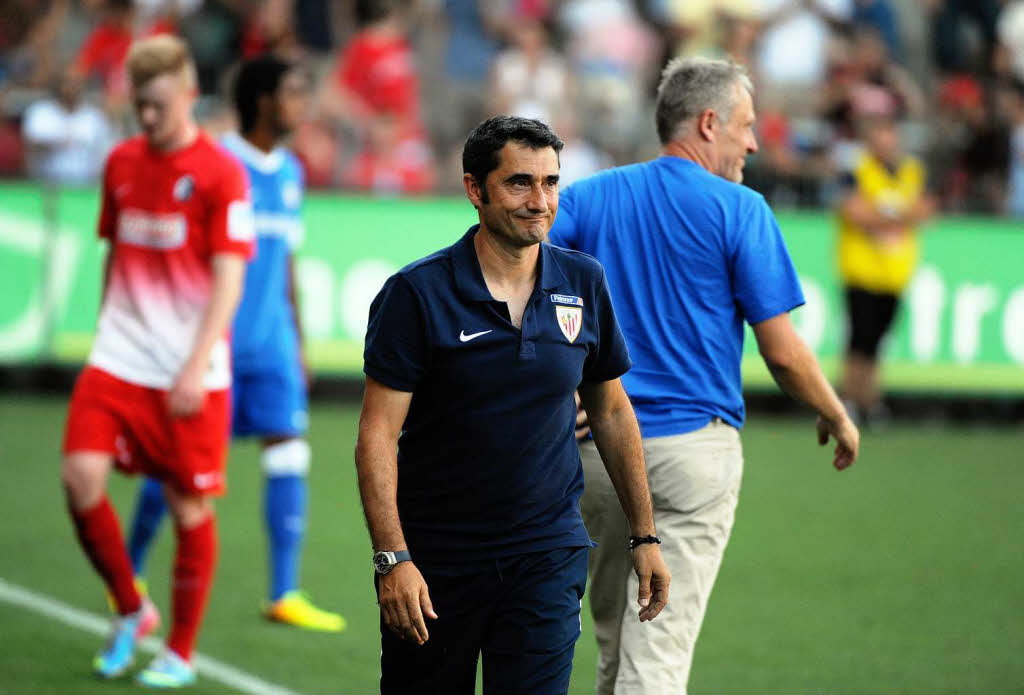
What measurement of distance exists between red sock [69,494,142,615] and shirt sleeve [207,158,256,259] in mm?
1090

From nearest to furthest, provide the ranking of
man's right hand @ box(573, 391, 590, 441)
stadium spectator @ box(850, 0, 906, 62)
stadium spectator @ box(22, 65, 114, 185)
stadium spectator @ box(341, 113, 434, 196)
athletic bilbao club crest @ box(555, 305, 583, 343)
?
1. athletic bilbao club crest @ box(555, 305, 583, 343)
2. man's right hand @ box(573, 391, 590, 441)
3. stadium spectator @ box(22, 65, 114, 185)
4. stadium spectator @ box(341, 113, 434, 196)
5. stadium spectator @ box(850, 0, 906, 62)

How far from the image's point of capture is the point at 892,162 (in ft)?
47.5

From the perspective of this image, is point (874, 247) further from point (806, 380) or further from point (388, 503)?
point (388, 503)

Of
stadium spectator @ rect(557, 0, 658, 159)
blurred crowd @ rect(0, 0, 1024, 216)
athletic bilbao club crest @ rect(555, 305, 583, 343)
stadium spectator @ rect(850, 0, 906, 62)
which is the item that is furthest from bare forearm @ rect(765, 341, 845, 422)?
stadium spectator @ rect(850, 0, 906, 62)

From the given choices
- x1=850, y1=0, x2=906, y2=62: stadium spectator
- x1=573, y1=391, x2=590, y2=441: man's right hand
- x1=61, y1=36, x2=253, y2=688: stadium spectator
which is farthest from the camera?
x1=850, y1=0, x2=906, y2=62: stadium spectator

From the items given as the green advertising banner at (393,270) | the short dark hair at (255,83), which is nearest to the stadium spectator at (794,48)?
the green advertising banner at (393,270)

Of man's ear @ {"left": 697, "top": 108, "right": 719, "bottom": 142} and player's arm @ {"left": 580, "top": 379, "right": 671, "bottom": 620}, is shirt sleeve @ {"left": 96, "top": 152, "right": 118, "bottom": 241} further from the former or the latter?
player's arm @ {"left": 580, "top": 379, "right": 671, "bottom": 620}

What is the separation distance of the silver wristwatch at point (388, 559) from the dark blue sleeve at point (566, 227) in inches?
59.9

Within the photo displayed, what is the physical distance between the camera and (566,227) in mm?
5188

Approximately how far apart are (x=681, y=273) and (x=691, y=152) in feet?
1.40

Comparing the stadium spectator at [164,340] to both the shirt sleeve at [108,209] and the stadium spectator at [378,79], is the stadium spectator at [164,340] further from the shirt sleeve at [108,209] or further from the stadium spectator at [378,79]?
the stadium spectator at [378,79]

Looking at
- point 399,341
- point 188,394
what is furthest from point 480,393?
point 188,394

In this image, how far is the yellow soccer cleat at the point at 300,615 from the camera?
7.43 meters

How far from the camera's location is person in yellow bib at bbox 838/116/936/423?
1427cm
